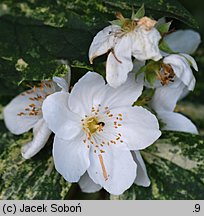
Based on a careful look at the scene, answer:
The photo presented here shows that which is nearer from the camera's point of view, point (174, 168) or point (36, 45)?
point (36, 45)

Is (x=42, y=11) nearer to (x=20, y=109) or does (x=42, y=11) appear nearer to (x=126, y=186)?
(x=20, y=109)

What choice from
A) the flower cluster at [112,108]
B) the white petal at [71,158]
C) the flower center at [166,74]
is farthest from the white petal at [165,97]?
the white petal at [71,158]

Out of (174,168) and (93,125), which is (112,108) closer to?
(93,125)

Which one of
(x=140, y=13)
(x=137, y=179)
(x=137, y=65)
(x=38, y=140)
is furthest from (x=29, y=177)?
(x=140, y=13)

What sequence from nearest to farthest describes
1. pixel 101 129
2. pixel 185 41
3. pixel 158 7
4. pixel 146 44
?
pixel 146 44 → pixel 158 7 → pixel 101 129 → pixel 185 41

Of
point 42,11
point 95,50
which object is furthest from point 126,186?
point 42,11

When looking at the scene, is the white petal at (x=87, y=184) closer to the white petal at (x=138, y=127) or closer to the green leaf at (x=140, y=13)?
the white petal at (x=138, y=127)

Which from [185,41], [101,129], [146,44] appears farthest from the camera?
[185,41]
